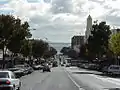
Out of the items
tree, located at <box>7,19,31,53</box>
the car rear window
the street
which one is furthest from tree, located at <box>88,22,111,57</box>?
the car rear window

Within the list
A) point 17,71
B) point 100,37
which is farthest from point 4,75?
point 100,37

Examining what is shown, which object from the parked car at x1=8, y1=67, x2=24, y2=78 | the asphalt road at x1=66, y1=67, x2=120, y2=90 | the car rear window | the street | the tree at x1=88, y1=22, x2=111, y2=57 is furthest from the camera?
the tree at x1=88, y1=22, x2=111, y2=57

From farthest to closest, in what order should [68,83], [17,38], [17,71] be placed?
[17,38] < [17,71] < [68,83]

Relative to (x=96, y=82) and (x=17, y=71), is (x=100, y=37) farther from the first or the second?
(x=96, y=82)

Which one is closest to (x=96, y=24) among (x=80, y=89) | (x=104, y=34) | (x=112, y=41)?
(x=104, y=34)

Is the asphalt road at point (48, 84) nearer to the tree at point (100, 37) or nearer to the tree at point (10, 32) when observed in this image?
the tree at point (10, 32)

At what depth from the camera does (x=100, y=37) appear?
104 metres

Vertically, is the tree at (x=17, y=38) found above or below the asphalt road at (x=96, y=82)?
above

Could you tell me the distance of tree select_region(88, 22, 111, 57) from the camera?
103m

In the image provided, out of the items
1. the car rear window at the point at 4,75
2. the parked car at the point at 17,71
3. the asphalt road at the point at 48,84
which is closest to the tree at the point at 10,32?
the parked car at the point at 17,71

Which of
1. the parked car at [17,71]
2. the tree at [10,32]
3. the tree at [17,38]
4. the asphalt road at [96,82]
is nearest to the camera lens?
the asphalt road at [96,82]

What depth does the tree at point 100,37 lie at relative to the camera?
103m

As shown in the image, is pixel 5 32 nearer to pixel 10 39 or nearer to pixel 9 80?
pixel 10 39

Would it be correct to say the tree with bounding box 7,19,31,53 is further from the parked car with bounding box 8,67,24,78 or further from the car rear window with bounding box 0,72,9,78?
the car rear window with bounding box 0,72,9,78
